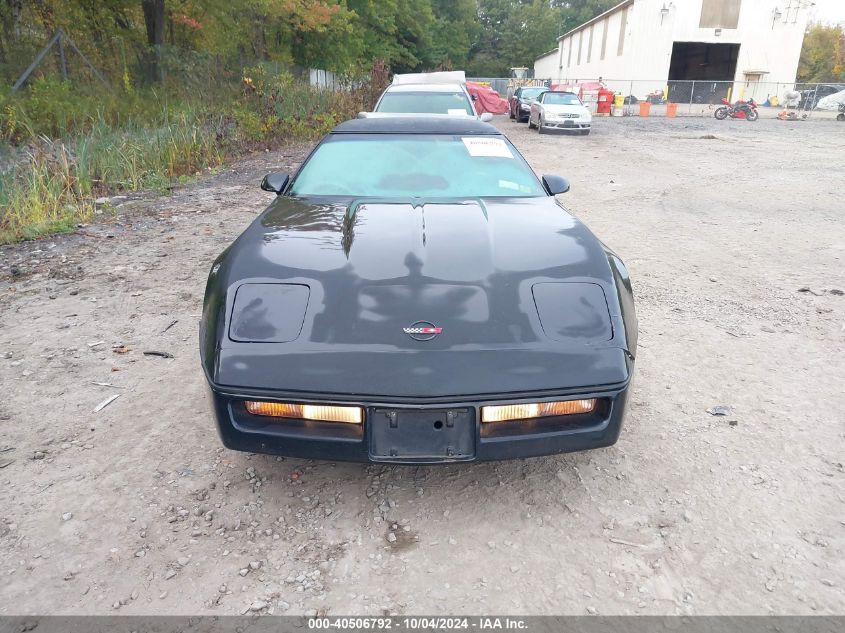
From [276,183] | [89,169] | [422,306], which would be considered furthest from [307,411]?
[89,169]

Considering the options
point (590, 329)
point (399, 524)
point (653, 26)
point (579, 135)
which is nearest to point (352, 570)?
point (399, 524)

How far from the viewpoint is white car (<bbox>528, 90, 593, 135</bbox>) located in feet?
59.6

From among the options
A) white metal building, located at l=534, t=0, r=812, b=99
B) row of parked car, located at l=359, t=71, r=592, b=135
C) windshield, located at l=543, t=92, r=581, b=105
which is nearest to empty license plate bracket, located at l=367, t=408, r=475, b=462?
row of parked car, located at l=359, t=71, r=592, b=135

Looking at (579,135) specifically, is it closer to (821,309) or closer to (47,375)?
(821,309)

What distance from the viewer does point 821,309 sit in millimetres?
4340

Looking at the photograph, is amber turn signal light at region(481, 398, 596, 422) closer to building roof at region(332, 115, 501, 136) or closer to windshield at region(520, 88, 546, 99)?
building roof at region(332, 115, 501, 136)

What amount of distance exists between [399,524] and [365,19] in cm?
3543

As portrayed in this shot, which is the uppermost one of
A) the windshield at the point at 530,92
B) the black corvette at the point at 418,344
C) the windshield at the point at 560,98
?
the windshield at the point at 530,92

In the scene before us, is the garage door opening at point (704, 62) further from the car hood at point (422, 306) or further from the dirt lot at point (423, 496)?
the car hood at point (422, 306)

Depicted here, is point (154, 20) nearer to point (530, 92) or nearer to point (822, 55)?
point (530, 92)

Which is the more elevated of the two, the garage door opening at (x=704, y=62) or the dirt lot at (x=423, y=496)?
the garage door opening at (x=704, y=62)

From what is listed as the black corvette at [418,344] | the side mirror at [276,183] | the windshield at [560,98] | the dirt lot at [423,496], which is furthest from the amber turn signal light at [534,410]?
the windshield at [560,98]

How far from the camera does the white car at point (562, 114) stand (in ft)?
59.6

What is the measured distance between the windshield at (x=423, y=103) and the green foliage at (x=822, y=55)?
62780 millimetres
